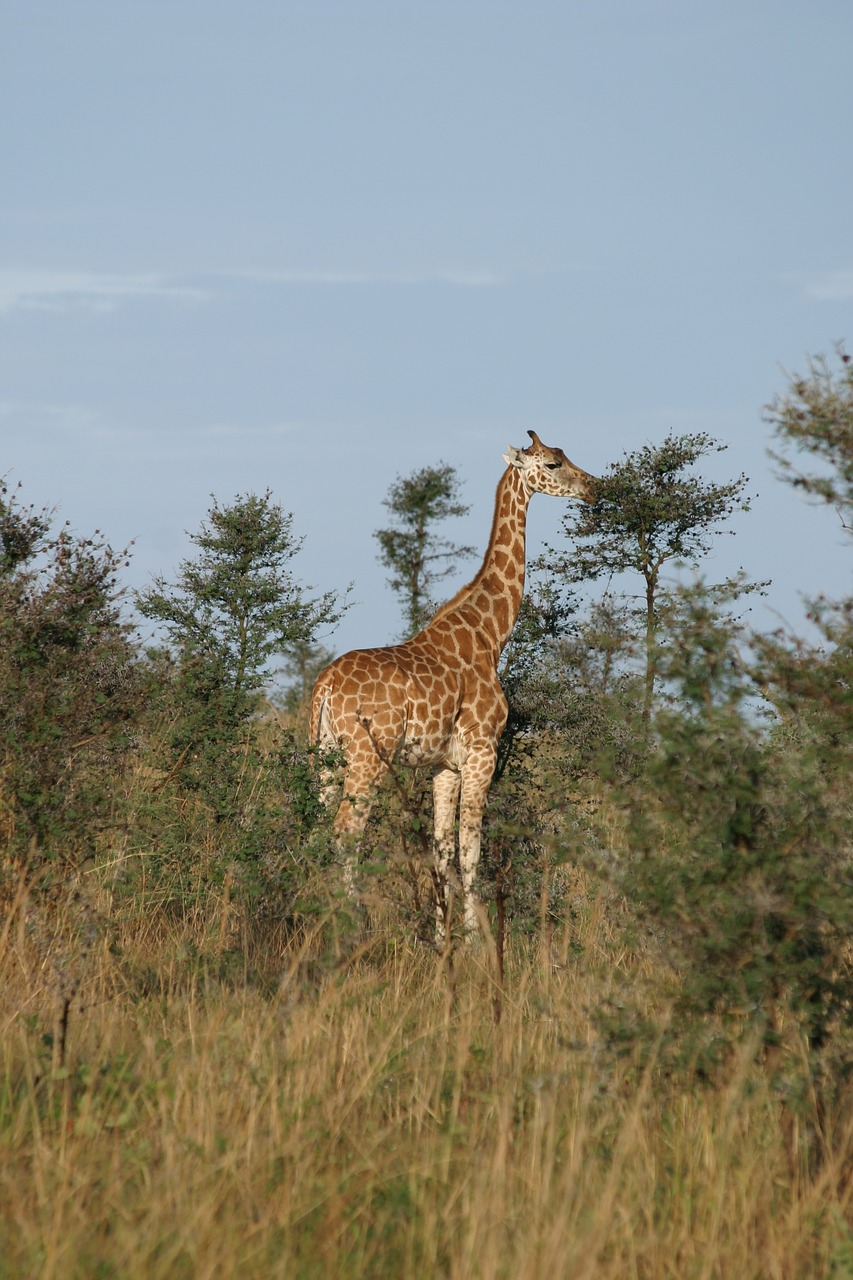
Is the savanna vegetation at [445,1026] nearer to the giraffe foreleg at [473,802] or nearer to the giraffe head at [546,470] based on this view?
the giraffe foreleg at [473,802]

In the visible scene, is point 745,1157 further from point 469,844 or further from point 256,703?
point 256,703

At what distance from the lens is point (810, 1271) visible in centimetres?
412

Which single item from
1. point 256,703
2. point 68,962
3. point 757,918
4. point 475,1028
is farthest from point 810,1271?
point 256,703

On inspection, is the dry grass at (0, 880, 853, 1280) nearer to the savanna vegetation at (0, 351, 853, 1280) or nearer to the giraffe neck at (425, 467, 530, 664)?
the savanna vegetation at (0, 351, 853, 1280)

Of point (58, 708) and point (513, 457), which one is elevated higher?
point (513, 457)

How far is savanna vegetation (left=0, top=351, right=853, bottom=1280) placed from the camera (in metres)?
4.02

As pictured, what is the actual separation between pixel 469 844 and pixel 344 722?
1540 millimetres

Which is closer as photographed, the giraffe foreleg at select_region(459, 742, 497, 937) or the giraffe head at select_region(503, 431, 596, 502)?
the giraffe foreleg at select_region(459, 742, 497, 937)

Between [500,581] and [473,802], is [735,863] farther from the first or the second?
[500,581]

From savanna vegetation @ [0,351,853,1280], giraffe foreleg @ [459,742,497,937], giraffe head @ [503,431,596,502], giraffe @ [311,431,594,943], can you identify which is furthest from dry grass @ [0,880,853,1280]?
giraffe head @ [503,431,596,502]

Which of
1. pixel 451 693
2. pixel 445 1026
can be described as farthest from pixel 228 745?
pixel 445 1026

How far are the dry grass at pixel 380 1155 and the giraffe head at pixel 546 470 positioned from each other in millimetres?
6826

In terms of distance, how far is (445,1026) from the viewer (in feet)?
18.8

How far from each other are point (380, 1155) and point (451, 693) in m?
6.59
